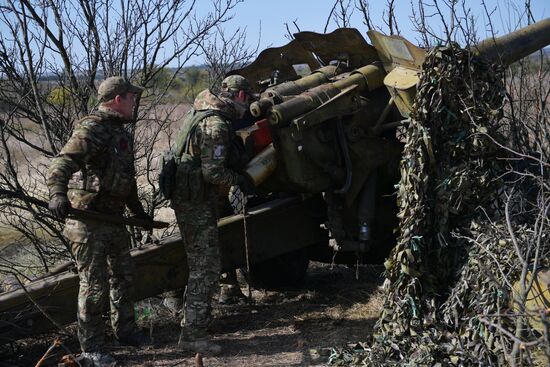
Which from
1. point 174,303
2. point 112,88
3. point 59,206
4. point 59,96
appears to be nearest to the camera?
point 59,206

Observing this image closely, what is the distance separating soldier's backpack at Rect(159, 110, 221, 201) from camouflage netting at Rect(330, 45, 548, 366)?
1.58m

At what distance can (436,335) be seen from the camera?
472 centimetres

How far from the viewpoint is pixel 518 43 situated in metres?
6.39

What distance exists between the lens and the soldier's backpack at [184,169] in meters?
5.59

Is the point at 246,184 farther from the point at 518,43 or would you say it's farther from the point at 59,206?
the point at 518,43

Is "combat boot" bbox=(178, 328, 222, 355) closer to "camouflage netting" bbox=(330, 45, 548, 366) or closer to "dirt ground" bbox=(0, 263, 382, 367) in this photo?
"dirt ground" bbox=(0, 263, 382, 367)

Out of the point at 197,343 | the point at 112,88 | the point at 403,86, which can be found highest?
the point at 112,88

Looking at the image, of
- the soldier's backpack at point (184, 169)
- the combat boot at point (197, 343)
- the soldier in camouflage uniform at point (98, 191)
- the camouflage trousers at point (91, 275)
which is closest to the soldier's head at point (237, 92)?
the soldier's backpack at point (184, 169)

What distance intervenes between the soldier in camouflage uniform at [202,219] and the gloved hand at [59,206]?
1004 millimetres

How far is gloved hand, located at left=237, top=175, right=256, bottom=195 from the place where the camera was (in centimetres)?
569

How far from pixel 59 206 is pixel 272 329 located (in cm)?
229

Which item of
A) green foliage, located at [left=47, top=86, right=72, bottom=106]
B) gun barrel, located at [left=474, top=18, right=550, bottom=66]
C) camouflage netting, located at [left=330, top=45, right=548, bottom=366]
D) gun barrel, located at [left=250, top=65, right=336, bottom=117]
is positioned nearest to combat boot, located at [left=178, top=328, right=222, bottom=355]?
camouflage netting, located at [left=330, top=45, right=548, bottom=366]

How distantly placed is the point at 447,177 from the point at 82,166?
8.70 ft

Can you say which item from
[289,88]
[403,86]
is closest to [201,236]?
[289,88]
